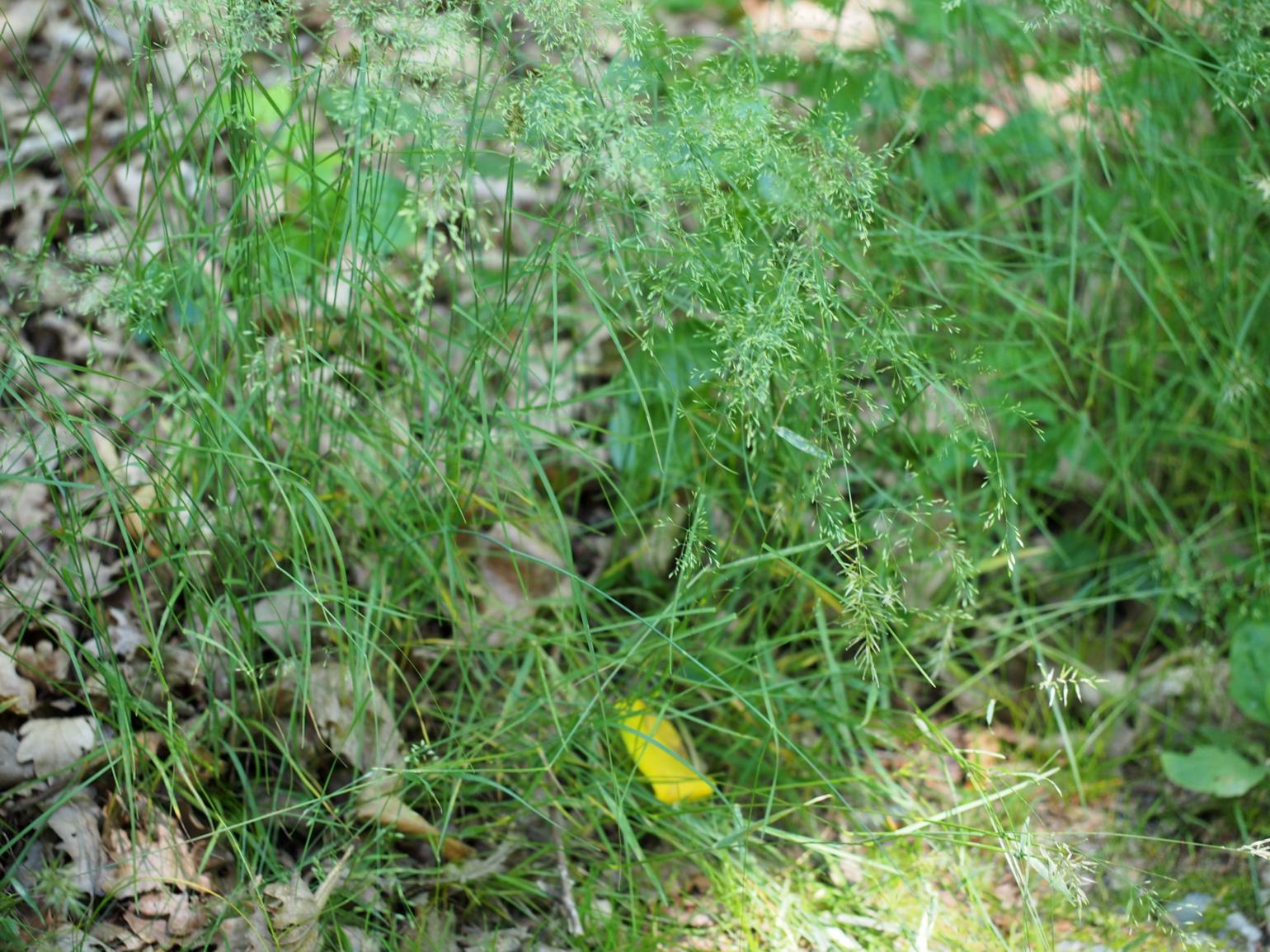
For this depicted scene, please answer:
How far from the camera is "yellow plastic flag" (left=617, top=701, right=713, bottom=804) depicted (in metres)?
1.65

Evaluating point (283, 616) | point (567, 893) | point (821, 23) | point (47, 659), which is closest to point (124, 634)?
point (47, 659)

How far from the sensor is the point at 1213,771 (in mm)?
1805

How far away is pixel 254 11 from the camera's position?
134cm

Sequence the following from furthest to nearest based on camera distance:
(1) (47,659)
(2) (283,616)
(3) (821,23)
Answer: (3) (821,23)
(2) (283,616)
(1) (47,659)

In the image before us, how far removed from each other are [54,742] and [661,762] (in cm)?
86

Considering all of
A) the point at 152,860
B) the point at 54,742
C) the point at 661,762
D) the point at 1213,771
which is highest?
the point at 54,742

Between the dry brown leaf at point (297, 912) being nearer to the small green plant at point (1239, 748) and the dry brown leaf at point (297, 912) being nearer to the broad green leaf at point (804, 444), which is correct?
the broad green leaf at point (804, 444)

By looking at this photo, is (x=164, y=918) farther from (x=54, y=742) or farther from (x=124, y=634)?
(x=124, y=634)

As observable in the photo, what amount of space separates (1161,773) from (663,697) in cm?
94

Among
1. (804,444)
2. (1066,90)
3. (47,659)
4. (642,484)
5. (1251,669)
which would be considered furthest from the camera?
(1066,90)

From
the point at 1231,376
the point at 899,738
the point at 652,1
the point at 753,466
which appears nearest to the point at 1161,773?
the point at 899,738

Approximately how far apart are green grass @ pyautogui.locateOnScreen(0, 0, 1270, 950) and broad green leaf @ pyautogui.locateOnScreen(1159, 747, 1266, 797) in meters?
0.08

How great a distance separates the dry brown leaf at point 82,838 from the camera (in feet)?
4.75

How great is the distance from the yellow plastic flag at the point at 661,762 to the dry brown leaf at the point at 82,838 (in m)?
0.71
